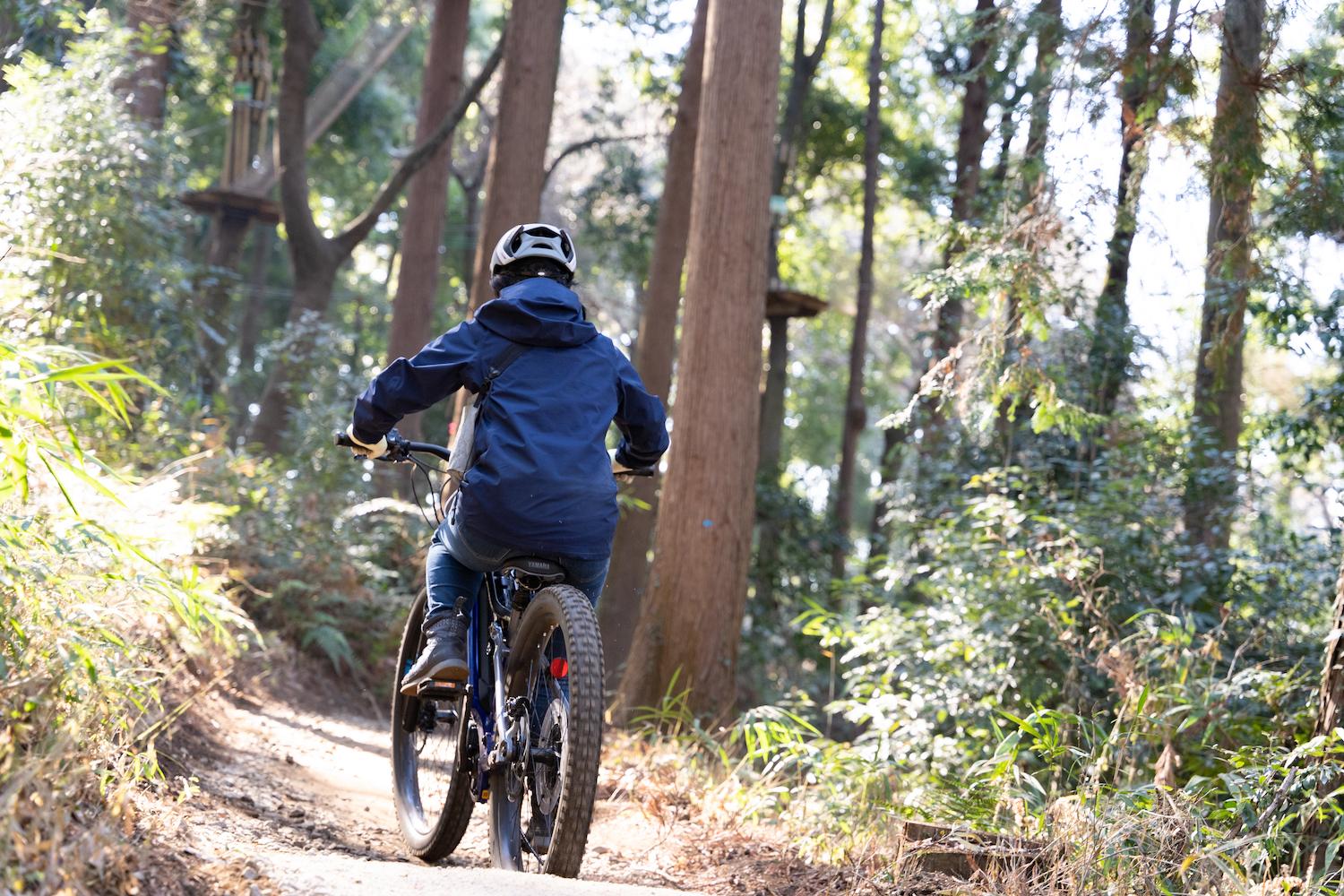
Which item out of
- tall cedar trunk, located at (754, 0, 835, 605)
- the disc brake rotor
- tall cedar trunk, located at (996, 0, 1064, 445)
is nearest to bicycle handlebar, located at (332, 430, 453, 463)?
the disc brake rotor

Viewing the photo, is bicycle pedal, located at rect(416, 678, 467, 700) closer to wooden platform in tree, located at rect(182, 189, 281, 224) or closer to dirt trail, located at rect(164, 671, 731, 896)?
dirt trail, located at rect(164, 671, 731, 896)

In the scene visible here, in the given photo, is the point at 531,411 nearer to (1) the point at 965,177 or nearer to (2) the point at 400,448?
(2) the point at 400,448

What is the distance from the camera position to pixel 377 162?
80.6 feet

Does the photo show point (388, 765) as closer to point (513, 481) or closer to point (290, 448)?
point (513, 481)

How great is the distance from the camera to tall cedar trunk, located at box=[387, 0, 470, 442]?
1295 cm

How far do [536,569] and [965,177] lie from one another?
1233 cm

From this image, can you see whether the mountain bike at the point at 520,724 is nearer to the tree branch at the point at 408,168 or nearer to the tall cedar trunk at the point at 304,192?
the tree branch at the point at 408,168

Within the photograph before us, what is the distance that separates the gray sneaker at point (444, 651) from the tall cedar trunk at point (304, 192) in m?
9.69

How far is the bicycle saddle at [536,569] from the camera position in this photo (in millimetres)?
3461

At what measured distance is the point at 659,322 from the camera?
12062mm

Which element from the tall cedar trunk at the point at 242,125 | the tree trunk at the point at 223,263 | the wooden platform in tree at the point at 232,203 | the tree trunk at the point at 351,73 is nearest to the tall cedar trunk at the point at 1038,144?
the tree trunk at the point at 223,263

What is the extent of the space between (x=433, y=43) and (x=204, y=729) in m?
10.8

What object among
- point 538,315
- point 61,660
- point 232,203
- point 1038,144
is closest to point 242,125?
point 232,203

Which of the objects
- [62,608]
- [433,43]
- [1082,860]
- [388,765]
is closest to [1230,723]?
[1082,860]
